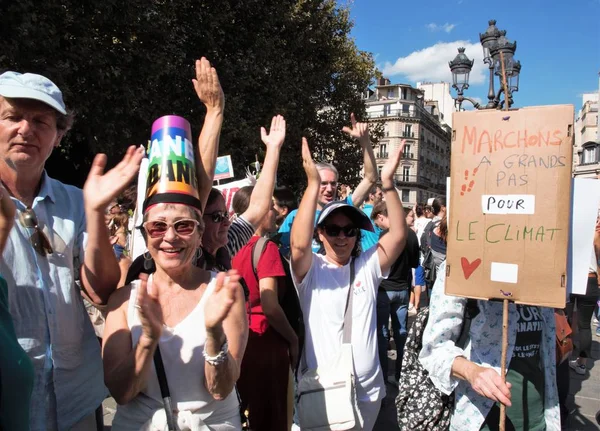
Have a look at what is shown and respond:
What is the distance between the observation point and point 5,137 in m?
1.75

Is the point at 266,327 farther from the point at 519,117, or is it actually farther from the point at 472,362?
the point at 519,117

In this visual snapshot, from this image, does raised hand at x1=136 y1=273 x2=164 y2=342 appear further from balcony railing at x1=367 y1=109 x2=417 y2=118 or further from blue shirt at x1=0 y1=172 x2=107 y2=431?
balcony railing at x1=367 y1=109 x2=417 y2=118

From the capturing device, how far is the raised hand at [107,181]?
175cm

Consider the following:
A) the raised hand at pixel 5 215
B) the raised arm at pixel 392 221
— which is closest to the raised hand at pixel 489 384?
the raised arm at pixel 392 221

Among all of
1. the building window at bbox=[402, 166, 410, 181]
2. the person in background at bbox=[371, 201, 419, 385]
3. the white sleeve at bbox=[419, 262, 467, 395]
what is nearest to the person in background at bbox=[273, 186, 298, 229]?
the person in background at bbox=[371, 201, 419, 385]

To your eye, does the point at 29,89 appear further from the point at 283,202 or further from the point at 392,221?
the point at 283,202

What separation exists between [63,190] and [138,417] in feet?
3.07

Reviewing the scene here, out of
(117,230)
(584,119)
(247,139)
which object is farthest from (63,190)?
(584,119)

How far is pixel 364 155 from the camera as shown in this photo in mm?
3342

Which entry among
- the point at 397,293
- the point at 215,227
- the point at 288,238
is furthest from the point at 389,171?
the point at 397,293

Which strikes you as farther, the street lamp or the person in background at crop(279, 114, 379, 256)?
the street lamp

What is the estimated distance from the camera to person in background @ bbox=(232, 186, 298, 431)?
290 centimetres

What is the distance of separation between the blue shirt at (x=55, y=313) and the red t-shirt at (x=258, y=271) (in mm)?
1094

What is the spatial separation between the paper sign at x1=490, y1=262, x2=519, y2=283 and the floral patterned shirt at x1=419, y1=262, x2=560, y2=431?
0.66 ft
